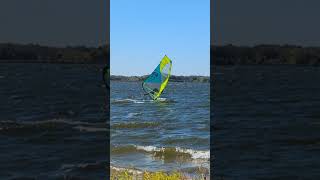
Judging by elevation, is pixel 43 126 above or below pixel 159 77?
below

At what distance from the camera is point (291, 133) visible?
34594mm

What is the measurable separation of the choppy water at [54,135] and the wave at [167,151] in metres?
1.36

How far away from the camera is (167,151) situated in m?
27.5

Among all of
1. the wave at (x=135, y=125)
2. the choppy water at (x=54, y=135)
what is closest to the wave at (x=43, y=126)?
the choppy water at (x=54, y=135)

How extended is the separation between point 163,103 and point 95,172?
4911 cm

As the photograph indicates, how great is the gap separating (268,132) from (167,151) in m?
10.7

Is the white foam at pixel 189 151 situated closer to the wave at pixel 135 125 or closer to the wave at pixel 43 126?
the wave at pixel 43 126

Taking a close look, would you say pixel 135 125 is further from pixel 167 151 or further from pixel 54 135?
pixel 167 151

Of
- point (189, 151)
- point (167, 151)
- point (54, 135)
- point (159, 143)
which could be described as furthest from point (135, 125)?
point (189, 151)

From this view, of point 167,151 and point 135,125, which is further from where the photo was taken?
point 135,125

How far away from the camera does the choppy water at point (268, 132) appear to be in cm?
2066

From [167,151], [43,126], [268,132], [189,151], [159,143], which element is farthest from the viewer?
[43,126]

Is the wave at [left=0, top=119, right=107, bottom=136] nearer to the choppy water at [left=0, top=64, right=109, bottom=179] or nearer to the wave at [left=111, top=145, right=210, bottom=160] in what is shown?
the choppy water at [left=0, top=64, right=109, bottom=179]

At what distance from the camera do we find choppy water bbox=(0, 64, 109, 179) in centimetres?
2062
